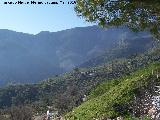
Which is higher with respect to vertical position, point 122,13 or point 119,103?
point 122,13

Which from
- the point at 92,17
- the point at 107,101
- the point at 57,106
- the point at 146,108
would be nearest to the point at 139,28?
the point at 92,17

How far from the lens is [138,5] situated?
19828mm

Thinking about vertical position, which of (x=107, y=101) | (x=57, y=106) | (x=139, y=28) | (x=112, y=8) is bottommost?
(x=57, y=106)

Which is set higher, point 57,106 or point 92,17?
point 92,17

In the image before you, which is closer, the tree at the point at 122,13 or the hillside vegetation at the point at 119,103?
the tree at the point at 122,13

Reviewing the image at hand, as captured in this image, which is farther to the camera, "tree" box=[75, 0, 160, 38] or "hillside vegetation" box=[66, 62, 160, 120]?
"hillside vegetation" box=[66, 62, 160, 120]

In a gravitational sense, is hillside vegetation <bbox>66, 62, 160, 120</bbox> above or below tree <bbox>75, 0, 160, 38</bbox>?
below

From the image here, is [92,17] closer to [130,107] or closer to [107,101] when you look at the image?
[130,107]

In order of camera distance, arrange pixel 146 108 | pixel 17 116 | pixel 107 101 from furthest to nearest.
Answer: pixel 17 116, pixel 107 101, pixel 146 108

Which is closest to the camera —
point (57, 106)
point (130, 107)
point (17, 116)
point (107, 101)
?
point (130, 107)

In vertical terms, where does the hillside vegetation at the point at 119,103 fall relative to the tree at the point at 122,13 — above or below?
below

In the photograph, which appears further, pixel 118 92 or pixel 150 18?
pixel 118 92

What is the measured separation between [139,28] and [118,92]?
18.8m

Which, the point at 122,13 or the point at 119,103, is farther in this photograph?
the point at 119,103
